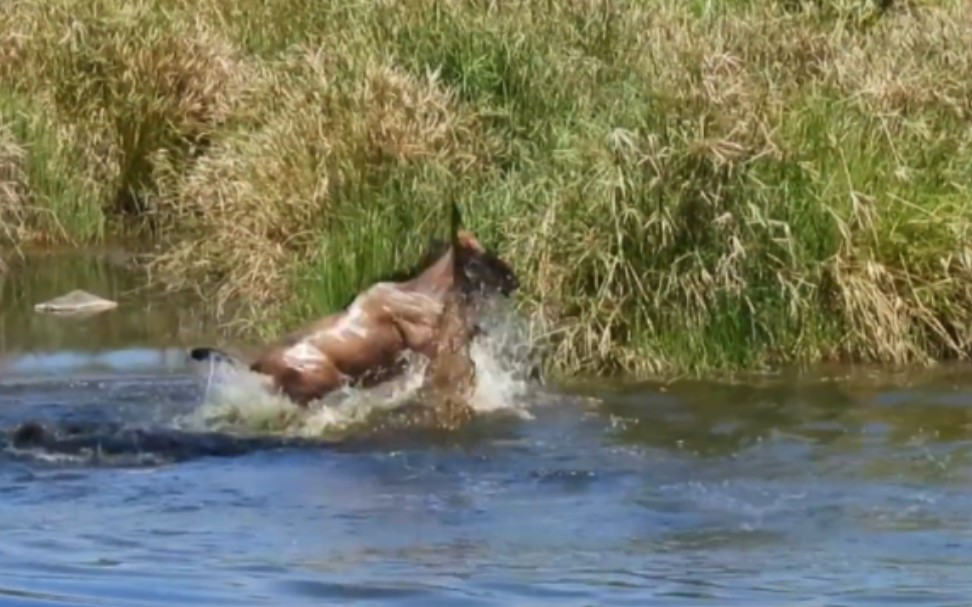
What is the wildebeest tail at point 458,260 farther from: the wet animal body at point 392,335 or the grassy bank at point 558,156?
the grassy bank at point 558,156

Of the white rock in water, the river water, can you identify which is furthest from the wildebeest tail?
the white rock in water

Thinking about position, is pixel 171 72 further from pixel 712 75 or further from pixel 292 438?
pixel 292 438

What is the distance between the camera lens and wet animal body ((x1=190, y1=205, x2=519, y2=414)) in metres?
10.1

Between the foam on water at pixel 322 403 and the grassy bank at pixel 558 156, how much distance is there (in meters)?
0.88

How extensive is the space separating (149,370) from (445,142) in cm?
261

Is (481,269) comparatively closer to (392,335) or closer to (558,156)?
(392,335)

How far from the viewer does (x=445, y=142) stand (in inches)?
532

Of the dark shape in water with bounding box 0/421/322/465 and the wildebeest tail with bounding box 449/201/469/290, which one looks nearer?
the dark shape in water with bounding box 0/421/322/465

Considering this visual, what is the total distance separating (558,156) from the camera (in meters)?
12.2

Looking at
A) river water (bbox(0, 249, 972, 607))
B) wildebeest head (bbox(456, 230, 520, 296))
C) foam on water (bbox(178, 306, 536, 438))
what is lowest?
river water (bbox(0, 249, 972, 607))

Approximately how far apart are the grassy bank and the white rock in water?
0.54m

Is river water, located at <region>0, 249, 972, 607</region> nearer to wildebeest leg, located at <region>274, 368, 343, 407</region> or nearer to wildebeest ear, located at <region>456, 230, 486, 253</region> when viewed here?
wildebeest leg, located at <region>274, 368, 343, 407</region>

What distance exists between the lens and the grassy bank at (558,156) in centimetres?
1151

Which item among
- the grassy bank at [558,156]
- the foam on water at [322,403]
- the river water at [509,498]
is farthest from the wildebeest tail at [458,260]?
the grassy bank at [558,156]
